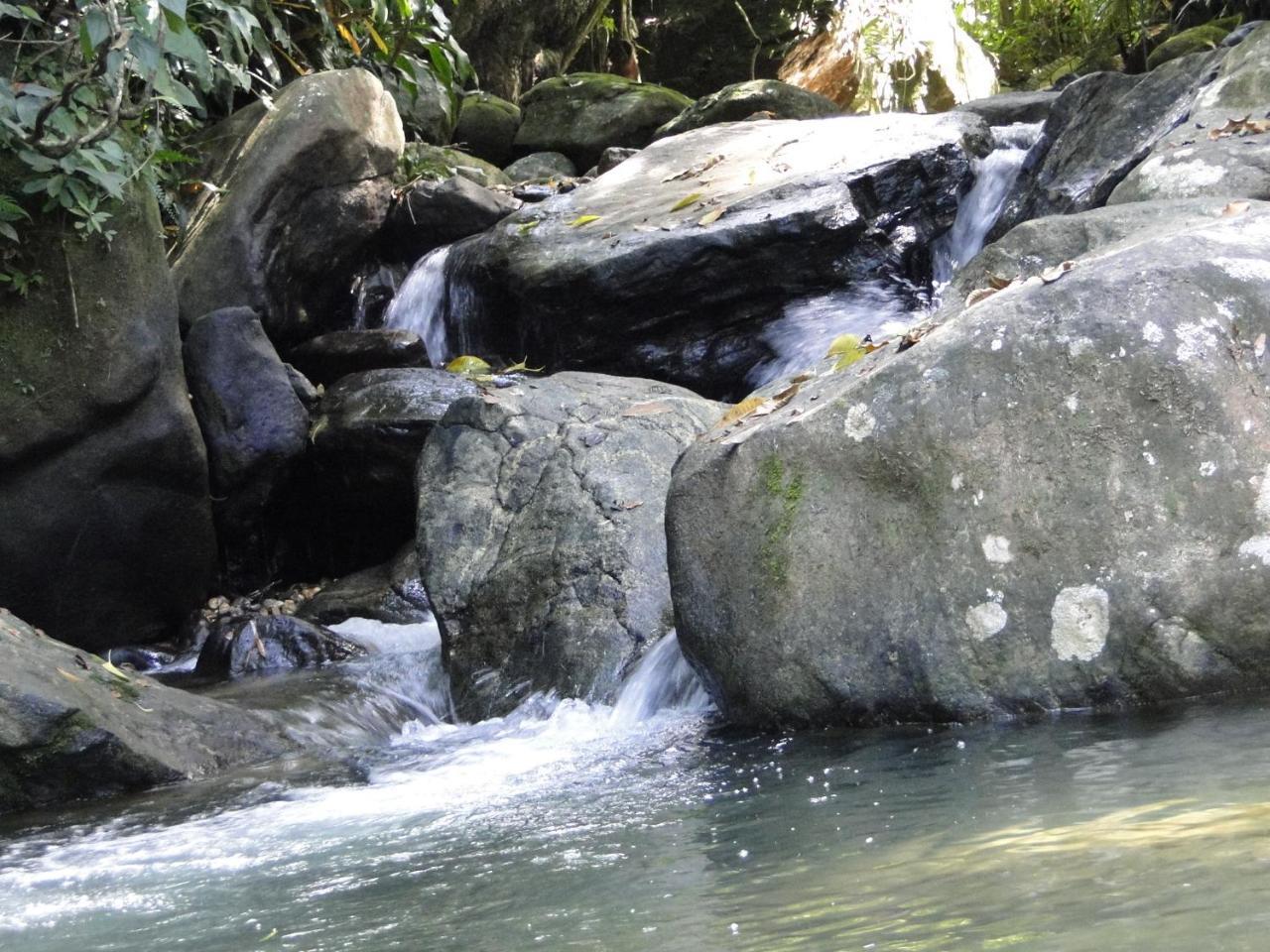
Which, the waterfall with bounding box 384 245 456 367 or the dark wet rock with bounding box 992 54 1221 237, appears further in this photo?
the waterfall with bounding box 384 245 456 367

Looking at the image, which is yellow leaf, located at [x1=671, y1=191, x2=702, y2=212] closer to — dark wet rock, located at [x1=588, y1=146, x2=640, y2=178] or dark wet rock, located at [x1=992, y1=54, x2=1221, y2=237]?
dark wet rock, located at [x1=992, y1=54, x2=1221, y2=237]

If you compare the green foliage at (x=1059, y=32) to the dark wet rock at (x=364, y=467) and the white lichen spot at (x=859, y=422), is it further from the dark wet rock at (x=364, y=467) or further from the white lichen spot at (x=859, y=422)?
the white lichen spot at (x=859, y=422)

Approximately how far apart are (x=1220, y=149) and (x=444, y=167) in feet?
21.1

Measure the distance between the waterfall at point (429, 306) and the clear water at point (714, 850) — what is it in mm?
→ 5391

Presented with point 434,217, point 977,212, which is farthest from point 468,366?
point 977,212

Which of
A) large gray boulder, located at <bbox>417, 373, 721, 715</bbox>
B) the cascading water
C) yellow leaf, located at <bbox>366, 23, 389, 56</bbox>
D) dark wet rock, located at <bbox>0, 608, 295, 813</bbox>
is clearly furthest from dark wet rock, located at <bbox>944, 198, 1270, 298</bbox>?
yellow leaf, located at <bbox>366, 23, 389, 56</bbox>

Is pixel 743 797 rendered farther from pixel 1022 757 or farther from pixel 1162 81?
pixel 1162 81

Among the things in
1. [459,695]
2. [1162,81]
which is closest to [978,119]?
[1162,81]

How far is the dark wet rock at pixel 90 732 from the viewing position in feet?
15.2

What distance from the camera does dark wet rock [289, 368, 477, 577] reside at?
829cm

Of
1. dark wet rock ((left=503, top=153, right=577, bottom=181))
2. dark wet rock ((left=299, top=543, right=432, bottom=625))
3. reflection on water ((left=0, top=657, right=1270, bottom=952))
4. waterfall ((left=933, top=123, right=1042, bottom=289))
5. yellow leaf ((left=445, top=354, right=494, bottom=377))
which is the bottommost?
reflection on water ((left=0, top=657, right=1270, bottom=952))

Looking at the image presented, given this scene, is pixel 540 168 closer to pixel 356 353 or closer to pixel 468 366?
pixel 356 353

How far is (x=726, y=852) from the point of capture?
2.86 m

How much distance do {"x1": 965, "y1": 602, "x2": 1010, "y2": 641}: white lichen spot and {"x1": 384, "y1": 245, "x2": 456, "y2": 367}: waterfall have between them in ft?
20.4
